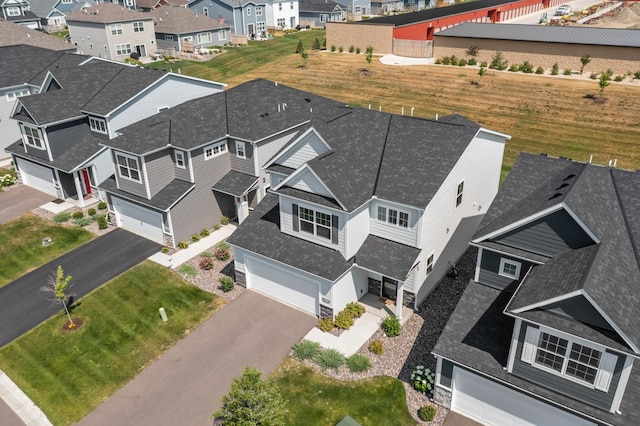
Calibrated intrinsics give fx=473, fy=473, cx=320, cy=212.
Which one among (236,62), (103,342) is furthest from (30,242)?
(236,62)

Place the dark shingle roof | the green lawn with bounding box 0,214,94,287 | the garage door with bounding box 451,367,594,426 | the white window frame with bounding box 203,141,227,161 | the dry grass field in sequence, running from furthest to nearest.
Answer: the dry grass field → the white window frame with bounding box 203,141,227,161 → the green lawn with bounding box 0,214,94,287 → the dark shingle roof → the garage door with bounding box 451,367,594,426

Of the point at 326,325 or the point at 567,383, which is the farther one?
the point at 326,325

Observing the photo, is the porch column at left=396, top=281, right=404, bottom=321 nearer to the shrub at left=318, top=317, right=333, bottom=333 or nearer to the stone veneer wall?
the shrub at left=318, top=317, right=333, bottom=333

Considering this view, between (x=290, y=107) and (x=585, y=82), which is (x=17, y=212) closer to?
(x=290, y=107)

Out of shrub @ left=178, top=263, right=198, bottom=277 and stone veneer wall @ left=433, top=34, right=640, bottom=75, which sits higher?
stone veneer wall @ left=433, top=34, right=640, bottom=75

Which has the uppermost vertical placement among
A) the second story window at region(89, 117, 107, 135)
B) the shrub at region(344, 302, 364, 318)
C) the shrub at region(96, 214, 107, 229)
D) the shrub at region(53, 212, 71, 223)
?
the second story window at region(89, 117, 107, 135)

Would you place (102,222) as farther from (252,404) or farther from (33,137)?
(252,404)

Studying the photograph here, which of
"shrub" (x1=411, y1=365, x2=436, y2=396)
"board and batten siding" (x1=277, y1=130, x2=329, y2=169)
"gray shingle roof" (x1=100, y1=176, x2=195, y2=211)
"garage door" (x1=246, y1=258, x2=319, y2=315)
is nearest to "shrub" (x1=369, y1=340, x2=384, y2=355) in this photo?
"shrub" (x1=411, y1=365, x2=436, y2=396)
